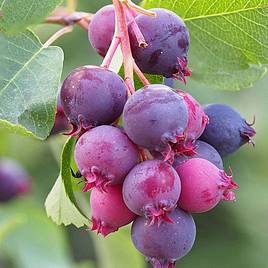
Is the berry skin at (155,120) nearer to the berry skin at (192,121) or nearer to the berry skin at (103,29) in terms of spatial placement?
the berry skin at (192,121)

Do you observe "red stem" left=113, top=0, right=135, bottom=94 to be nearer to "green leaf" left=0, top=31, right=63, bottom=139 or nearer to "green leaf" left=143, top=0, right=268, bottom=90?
"green leaf" left=0, top=31, right=63, bottom=139

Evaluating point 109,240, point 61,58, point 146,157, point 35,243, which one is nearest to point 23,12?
point 61,58

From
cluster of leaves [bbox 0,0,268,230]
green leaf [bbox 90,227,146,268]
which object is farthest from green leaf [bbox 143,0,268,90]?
green leaf [bbox 90,227,146,268]

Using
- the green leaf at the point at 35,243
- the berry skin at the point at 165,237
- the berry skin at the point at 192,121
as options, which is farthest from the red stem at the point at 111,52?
the green leaf at the point at 35,243

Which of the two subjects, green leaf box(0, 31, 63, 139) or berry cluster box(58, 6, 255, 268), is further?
green leaf box(0, 31, 63, 139)

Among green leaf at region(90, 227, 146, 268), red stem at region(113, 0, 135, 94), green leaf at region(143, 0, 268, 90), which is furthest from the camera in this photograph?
green leaf at region(90, 227, 146, 268)

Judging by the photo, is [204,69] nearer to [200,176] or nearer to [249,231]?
[200,176]

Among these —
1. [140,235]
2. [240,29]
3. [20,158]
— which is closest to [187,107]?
[140,235]

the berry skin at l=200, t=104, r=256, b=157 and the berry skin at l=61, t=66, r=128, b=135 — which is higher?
the berry skin at l=61, t=66, r=128, b=135
